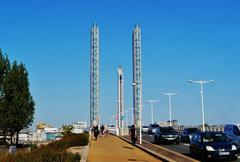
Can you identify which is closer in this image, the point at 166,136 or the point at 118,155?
the point at 118,155

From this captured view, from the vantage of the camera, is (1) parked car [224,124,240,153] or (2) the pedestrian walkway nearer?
(2) the pedestrian walkway

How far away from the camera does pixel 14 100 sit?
5334 centimetres

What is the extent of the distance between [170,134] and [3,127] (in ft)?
62.8

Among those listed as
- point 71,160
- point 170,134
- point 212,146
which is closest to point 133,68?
point 170,134

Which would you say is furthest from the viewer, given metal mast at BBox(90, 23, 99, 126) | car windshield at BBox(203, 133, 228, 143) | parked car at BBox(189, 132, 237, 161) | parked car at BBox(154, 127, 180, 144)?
metal mast at BBox(90, 23, 99, 126)

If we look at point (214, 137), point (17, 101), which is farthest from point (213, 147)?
point (17, 101)

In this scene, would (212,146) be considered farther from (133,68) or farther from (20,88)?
(133,68)

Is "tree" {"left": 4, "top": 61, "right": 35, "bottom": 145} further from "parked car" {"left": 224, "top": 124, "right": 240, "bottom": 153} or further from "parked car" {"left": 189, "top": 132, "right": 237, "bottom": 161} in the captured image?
"parked car" {"left": 189, "top": 132, "right": 237, "bottom": 161}

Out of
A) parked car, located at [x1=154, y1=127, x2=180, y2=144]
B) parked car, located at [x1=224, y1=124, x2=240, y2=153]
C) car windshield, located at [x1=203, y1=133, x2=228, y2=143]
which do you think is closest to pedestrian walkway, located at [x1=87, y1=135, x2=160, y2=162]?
car windshield, located at [x1=203, y1=133, x2=228, y2=143]

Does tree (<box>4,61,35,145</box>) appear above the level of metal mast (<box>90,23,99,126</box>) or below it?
below

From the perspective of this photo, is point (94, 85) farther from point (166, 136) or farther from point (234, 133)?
point (234, 133)

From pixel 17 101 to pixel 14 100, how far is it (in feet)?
1.20

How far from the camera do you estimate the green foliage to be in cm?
5309

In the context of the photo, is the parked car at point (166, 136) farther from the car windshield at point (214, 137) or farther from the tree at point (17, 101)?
the car windshield at point (214, 137)
